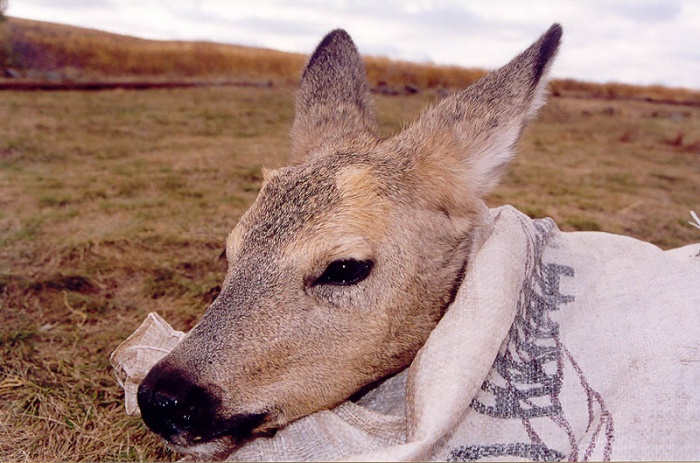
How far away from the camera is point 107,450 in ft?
9.12

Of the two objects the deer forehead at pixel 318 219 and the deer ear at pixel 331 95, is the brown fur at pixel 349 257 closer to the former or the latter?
the deer forehead at pixel 318 219

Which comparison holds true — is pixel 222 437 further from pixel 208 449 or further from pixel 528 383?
pixel 528 383

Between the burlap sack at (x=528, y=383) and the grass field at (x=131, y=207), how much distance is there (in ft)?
2.76

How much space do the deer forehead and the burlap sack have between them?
1.37ft

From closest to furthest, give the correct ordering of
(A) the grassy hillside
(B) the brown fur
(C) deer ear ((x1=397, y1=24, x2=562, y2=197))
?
(B) the brown fur, (C) deer ear ((x1=397, y1=24, x2=562, y2=197)), (A) the grassy hillside

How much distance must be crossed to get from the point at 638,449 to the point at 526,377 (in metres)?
0.43

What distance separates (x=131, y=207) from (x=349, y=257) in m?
Answer: 4.61

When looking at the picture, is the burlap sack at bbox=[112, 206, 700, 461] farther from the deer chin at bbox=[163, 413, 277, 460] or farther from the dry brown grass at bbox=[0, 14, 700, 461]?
the dry brown grass at bbox=[0, 14, 700, 461]

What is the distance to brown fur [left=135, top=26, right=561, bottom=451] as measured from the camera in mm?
2096

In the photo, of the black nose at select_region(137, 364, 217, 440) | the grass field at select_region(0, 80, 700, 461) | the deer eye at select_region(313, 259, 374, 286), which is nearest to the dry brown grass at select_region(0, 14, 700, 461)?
the grass field at select_region(0, 80, 700, 461)

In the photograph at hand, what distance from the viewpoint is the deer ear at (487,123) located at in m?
2.52

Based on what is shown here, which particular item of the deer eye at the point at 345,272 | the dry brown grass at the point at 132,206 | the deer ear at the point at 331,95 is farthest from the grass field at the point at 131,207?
the deer eye at the point at 345,272

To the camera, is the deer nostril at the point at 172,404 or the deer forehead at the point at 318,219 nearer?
the deer nostril at the point at 172,404

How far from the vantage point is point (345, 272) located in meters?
2.21
